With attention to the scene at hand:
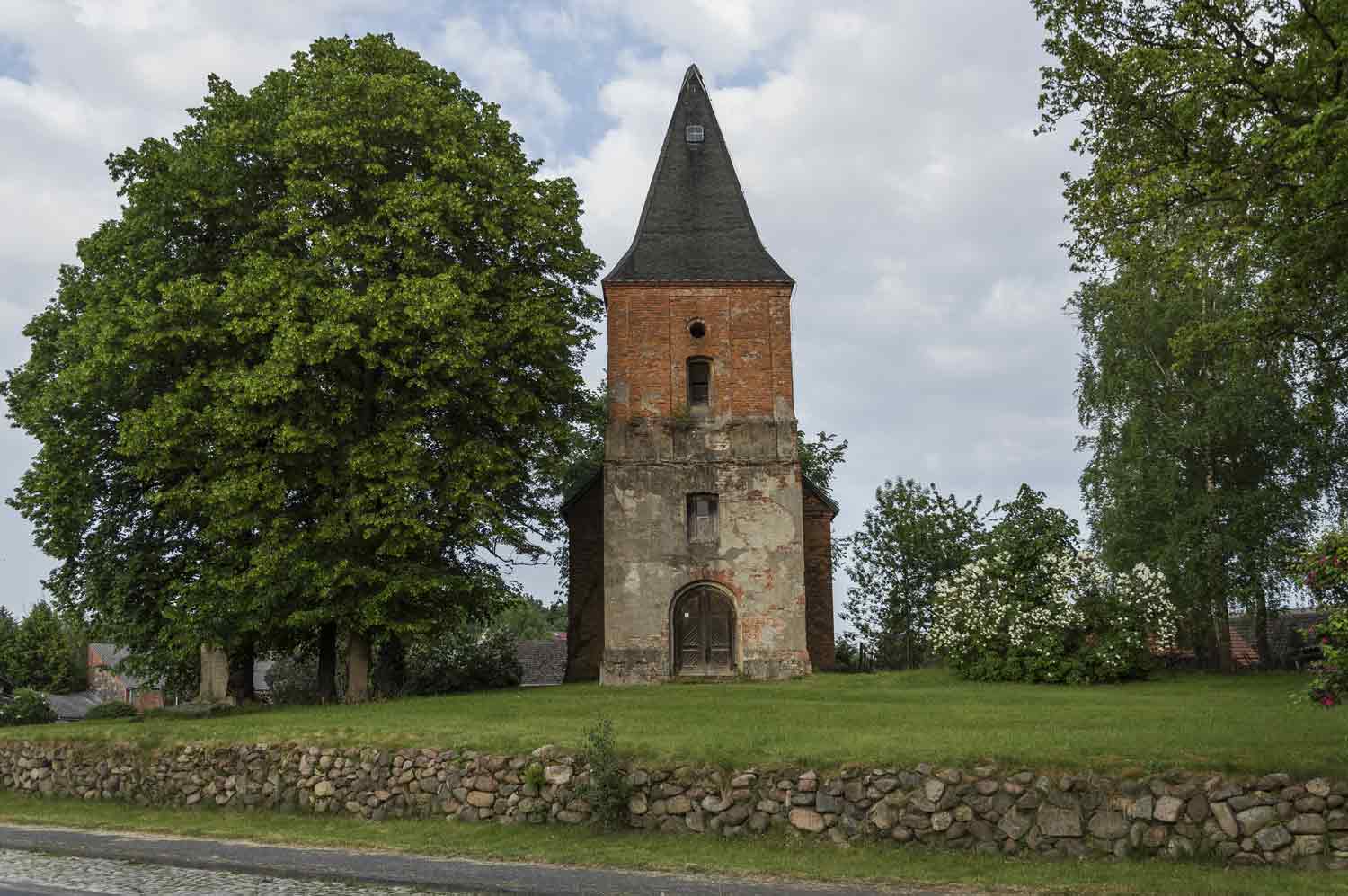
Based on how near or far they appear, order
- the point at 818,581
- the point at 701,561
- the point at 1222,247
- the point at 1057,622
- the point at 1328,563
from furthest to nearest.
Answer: the point at 818,581 < the point at 701,561 < the point at 1057,622 < the point at 1222,247 < the point at 1328,563

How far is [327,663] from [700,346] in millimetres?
13590

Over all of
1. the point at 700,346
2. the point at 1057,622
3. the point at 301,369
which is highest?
the point at 700,346

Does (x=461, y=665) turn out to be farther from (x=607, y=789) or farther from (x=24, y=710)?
(x=607, y=789)

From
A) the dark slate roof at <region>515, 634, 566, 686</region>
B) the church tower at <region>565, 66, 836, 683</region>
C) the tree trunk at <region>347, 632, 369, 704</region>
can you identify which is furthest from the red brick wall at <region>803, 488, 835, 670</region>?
the dark slate roof at <region>515, 634, 566, 686</region>

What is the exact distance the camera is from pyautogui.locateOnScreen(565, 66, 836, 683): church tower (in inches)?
1226

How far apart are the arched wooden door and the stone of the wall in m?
4.28

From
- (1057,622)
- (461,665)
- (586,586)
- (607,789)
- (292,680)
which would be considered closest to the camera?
(607,789)

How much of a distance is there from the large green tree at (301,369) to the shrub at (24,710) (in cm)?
469

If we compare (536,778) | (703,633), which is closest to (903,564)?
(703,633)

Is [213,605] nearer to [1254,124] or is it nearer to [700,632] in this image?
[700,632]

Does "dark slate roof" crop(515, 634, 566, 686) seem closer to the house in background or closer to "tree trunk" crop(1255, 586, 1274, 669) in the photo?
the house in background

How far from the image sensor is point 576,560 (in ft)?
115

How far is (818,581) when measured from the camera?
36.2 meters

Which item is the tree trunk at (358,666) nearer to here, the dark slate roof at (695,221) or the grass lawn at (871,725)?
the grass lawn at (871,725)
